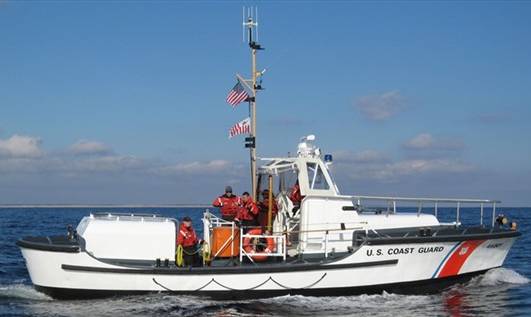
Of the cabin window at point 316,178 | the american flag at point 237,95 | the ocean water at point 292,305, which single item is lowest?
the ocean water at point 292,305

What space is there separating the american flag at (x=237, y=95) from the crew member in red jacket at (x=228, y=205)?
85.2 inches

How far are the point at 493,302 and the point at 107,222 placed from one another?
8027 mm

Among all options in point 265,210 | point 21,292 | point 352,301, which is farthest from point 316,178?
point 21,292

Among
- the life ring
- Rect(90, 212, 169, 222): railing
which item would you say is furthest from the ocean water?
Rect(90, 212, 169, 222): railing

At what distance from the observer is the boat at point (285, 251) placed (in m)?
12.9

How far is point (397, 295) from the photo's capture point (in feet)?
44.2

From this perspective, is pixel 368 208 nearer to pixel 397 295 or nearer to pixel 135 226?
pixel 397 295

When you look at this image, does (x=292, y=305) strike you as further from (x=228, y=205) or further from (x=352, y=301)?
(x=228, y=205)

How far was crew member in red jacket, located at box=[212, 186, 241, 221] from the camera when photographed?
14.2 meters

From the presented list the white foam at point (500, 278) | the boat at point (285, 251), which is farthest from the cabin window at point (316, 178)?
the white foam at point (500, 278)

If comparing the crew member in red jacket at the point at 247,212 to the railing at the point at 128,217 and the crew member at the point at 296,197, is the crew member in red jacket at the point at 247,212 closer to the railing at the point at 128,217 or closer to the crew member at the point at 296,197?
the crew member at the point at 296,197

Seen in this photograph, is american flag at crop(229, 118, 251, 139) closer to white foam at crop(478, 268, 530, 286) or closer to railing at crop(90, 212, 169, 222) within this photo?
railing at crop(90, 212, 169, 222)

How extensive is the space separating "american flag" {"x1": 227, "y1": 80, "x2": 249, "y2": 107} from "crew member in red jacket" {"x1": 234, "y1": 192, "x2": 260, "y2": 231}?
224cm

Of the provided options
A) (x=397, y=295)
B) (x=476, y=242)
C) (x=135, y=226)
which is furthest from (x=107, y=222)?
(x=476, y=242)
